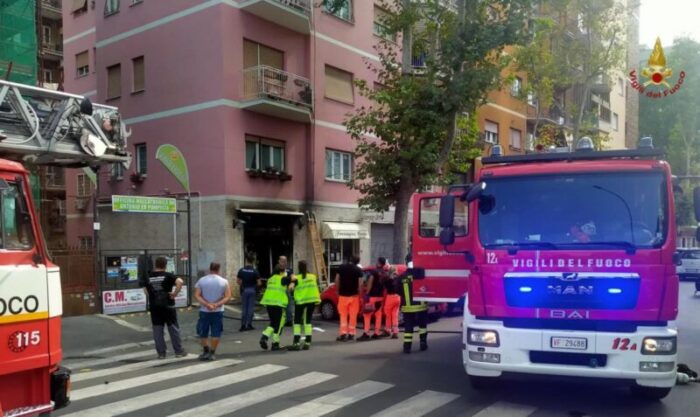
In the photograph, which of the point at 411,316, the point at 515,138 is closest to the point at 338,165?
the point at 411,316

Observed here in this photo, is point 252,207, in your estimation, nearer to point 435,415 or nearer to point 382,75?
point 382,75

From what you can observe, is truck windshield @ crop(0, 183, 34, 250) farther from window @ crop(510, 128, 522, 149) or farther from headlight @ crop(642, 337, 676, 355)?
window @ crop(510, 128, 522, 149)

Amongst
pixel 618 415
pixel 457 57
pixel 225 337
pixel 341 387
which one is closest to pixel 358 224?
pixel 457 57

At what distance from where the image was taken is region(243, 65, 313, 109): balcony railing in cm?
2006

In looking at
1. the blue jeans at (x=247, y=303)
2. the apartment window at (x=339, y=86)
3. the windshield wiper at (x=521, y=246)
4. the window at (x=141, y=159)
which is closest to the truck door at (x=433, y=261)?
the windshield wiper at (x=521, y=246)

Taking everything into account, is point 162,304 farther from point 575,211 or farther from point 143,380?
point 575,211

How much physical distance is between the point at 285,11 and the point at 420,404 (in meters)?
16.5

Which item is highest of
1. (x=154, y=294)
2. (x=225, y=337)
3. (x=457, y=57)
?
(x=457, y=57)

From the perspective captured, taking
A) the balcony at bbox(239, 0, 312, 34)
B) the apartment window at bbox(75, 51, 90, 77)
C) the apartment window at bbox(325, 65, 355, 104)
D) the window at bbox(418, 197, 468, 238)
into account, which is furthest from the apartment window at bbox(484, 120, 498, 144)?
the window at bbox(418, 197, 468, 238)

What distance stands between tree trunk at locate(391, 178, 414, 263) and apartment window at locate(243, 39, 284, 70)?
665 cm

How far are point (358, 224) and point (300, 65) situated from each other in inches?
262

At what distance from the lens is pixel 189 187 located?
65.9 ft

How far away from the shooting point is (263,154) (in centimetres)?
2095

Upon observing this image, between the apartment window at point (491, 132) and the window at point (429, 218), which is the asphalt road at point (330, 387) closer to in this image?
the window at point (429, 218)
